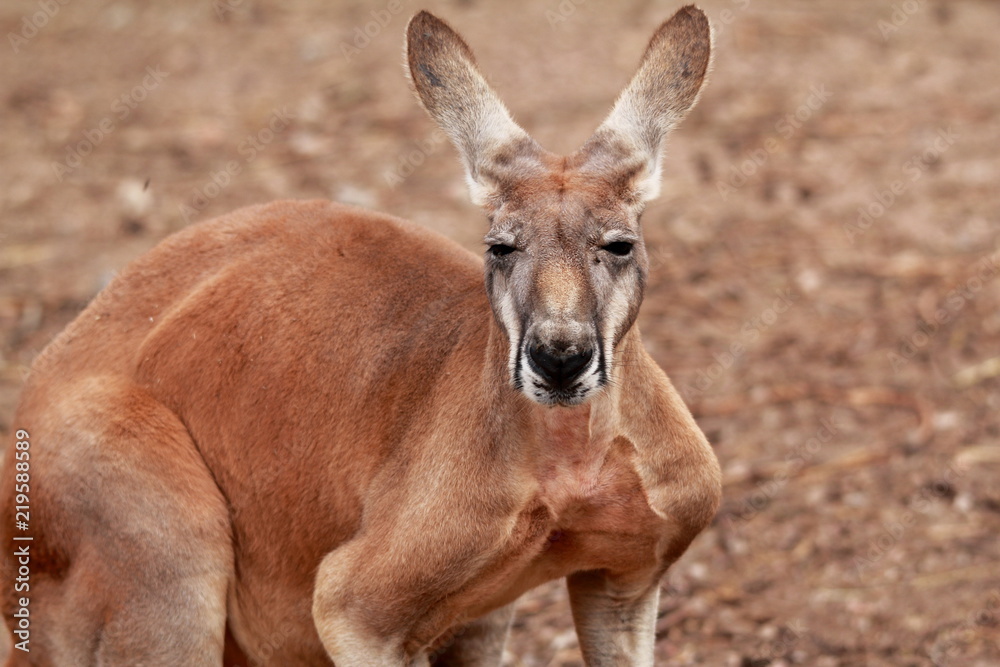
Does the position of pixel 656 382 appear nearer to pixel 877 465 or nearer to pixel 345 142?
pixel 877 465

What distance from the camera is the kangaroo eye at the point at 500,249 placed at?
4.39 meters

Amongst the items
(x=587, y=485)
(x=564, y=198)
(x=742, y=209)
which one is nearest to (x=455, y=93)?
(x=564, y=198)

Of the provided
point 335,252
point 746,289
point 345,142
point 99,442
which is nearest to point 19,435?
point 99,442

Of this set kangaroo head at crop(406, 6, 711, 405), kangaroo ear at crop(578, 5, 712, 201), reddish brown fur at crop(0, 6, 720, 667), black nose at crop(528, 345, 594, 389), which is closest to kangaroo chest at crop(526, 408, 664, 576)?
reddish brown fur at crop(0, 6, 720, 667)

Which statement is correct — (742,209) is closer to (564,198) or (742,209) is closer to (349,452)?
(349,452)

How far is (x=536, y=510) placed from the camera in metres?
4.50

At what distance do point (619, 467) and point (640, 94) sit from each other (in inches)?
52.1

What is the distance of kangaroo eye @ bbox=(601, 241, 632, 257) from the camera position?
4.37m

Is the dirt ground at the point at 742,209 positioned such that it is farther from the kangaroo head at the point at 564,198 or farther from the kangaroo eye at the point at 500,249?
the kangaroo eye at the point at 500,249

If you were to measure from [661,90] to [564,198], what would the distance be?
68 centimetres

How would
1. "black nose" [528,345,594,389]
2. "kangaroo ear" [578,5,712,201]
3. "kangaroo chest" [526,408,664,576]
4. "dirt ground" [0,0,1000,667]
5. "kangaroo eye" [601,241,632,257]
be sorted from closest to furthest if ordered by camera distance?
"black nose" [528,345,594,389]
"kangaroo eye" [601,241,632,257]
"kangaroo chest" [526,408,664,576]
"kangaroo ear" [578,5,712,201]
"dirt ground" [0,0,1000,667]

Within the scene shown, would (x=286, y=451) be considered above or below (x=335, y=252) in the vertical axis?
below

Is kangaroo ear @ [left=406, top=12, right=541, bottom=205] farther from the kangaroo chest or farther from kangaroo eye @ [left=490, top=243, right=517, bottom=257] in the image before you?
the kangaroo chest

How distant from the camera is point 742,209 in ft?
32.4
